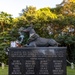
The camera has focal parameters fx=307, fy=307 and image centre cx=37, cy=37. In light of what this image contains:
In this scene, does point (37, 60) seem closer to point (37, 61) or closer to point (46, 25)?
point (37, 61)

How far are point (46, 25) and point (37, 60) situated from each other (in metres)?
17.6

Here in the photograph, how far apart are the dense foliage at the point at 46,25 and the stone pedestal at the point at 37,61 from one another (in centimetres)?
1605

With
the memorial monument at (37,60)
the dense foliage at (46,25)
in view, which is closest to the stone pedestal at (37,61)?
the memorial monument at (37,60)

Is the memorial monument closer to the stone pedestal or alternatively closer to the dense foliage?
the stone pedestal

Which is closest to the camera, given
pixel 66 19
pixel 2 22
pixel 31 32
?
pixel 31 32

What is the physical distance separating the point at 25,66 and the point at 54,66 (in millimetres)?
847

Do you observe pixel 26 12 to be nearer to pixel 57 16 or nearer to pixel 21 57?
pixel 57 16

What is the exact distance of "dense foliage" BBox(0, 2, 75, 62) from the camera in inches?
1011

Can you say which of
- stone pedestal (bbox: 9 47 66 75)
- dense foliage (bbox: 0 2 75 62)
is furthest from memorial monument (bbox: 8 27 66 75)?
dense foliage (bbox: 0 2 75 62)

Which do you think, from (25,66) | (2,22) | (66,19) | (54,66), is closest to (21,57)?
(25,66)

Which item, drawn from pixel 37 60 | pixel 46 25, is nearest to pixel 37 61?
pixel 37 60

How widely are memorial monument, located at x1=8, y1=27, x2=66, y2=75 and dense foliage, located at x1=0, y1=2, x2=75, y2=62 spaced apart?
16.0 m

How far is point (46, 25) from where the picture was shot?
26.4 metres

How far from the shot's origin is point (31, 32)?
9977 mm
